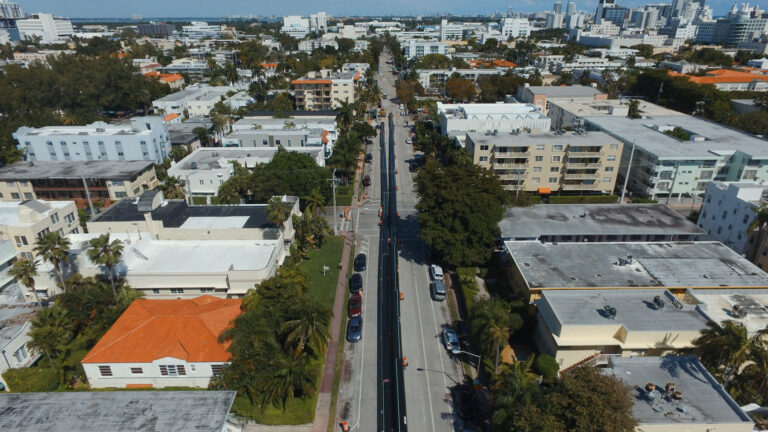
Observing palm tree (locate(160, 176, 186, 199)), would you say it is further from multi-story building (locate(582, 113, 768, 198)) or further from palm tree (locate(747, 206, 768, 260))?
palm tree (locate(747, 206, 768, 260))

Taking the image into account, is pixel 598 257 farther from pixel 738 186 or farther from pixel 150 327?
pixel 150 327

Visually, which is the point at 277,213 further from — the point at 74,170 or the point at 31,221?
the point at 74,170

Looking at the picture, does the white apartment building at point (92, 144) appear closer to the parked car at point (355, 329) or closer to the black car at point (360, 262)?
the black car at point (360, 262)

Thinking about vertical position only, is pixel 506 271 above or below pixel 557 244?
below

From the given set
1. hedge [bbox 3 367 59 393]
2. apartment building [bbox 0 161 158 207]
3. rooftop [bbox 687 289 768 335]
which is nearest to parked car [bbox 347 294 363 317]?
hedge [bbox 3 367 59 393]

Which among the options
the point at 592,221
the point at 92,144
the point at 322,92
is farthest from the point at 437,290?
the point at 322,92

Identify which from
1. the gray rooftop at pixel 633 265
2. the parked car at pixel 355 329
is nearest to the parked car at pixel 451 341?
the parked car at pixel 355 329

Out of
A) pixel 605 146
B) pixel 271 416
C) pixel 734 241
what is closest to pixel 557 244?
pixel 734 241

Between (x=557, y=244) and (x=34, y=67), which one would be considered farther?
(x=34, y=67)
